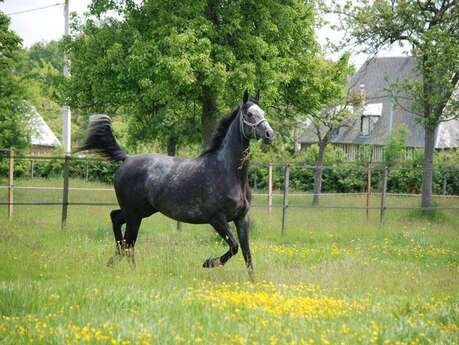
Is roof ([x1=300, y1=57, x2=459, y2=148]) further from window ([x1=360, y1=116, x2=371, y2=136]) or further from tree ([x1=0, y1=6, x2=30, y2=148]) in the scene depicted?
tree ([x1=0, y1=6, x2=30, y2=148])

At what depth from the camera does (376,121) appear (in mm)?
46094

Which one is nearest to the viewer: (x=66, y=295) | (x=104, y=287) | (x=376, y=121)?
(x=66, y=295)

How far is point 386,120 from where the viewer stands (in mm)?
45938

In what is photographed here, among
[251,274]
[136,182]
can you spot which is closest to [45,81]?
[136,182]

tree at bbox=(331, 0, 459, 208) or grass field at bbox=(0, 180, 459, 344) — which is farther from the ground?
tree at bbox=(331, 0, 459, 208)

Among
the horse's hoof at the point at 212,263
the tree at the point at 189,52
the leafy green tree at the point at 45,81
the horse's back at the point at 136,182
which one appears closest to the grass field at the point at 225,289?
the horse's hoof at the point at 212,263

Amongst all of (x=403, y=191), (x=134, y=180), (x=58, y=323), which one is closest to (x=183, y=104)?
(x=134, y=180)

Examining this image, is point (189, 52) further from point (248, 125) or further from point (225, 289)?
point (225, 289)

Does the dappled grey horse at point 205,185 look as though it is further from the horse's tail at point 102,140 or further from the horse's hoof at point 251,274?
the horse's tail at point 102,140

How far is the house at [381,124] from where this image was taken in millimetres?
43188

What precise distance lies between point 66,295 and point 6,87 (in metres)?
24.9

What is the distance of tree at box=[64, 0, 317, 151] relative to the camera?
14.0 metres

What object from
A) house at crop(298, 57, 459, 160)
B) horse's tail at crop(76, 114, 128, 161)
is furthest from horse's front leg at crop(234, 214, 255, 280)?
house at crop(298, 57, 459, 160)

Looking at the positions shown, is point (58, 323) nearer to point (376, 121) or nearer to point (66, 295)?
point (66, 295)
